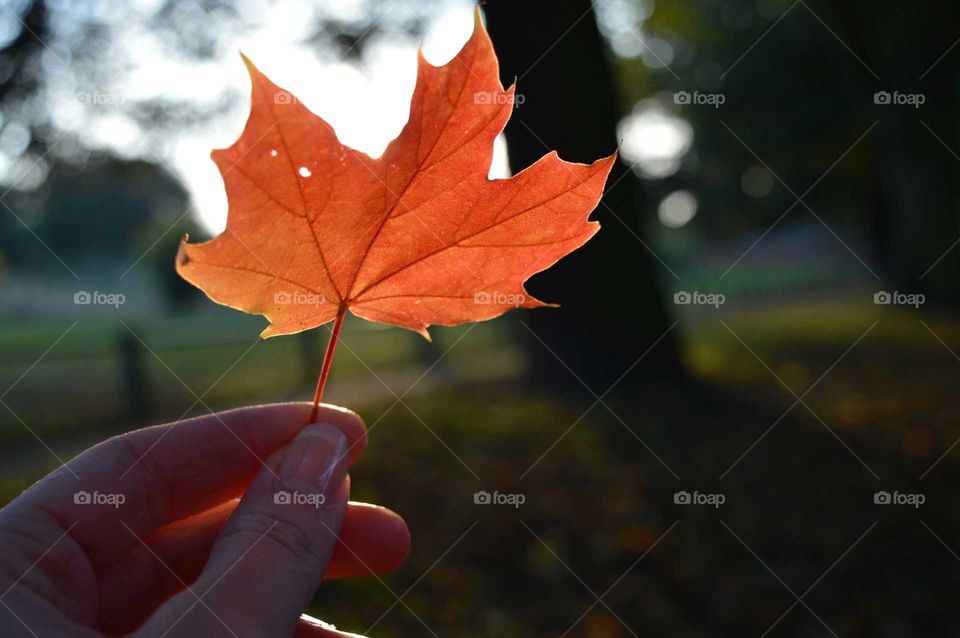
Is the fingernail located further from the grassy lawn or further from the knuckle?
the grassy lawn

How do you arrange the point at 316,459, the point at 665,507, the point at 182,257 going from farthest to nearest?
the point at 665,507 < the point at 316,459 < the point at 182,257

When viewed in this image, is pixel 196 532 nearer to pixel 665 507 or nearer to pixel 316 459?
pixel 316 459

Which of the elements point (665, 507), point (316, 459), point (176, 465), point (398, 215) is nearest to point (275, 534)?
point (316, 459)

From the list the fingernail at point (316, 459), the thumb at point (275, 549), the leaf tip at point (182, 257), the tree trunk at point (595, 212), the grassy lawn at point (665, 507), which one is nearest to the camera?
the leaf tip at point (182, 257)

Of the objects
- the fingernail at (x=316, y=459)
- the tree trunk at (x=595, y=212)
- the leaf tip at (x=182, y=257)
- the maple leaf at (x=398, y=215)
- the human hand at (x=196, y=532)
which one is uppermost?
the tree trunk at (x=595, y=212)

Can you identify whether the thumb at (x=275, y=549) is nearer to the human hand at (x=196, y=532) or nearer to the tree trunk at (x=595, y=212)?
the human hand at (x=196, y=532)

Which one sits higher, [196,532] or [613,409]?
[613,409]

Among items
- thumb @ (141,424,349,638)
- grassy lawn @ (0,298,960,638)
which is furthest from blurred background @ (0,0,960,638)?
thumb @ (141,424,349,638)

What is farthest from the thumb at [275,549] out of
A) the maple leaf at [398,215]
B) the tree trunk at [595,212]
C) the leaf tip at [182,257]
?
the tree trunk at [595,212]
